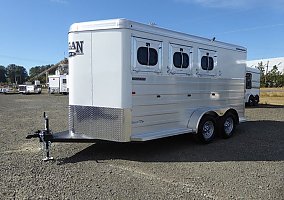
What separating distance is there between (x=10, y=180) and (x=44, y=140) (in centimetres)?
133

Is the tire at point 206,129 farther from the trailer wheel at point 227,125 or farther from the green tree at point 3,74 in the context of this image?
the green tree at point 3,74

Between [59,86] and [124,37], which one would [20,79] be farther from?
[124,37]

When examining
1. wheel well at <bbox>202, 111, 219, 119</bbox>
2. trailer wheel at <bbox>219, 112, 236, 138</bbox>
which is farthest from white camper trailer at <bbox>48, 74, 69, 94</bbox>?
wheel well at <bbox>202, 111, 219, 119</bbox>

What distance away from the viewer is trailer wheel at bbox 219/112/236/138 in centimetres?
883

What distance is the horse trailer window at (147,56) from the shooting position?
6535 millimetres

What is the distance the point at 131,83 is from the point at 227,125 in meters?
4.02

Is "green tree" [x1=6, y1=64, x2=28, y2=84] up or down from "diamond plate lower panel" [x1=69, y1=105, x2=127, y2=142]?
up

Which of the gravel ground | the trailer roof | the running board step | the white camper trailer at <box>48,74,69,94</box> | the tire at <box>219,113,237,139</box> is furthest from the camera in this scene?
the white camper trailer at <box>48,74,69,94</box>

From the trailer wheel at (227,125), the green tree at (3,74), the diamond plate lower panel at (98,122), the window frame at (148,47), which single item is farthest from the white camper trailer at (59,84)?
the green tree at (3,74)

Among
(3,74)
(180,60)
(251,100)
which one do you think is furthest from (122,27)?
(3,74)

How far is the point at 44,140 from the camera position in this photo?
6438mm

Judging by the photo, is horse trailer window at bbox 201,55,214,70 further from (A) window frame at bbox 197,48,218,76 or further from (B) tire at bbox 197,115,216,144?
(B) tire at bbox 197,115,216,144

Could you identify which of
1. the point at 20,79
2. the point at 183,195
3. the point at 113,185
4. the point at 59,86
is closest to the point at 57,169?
the point at 113,185

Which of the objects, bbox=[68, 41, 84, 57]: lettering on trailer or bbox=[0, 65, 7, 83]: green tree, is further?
bbox=[0, 65, 7, 83]: green tree
